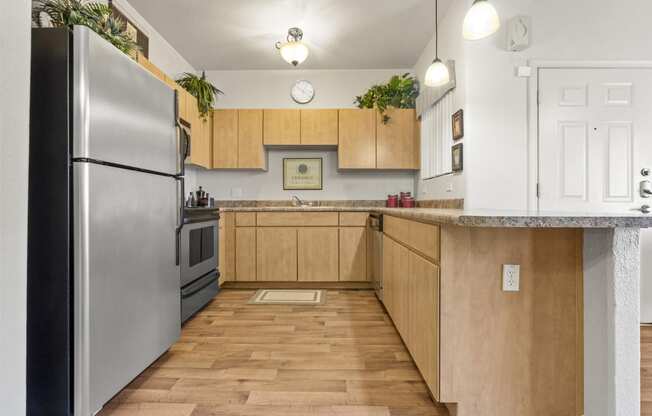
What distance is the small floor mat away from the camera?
3.32 metres

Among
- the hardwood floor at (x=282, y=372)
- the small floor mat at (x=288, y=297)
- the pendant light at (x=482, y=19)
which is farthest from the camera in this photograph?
the small floor mat at (x=288, y=297)

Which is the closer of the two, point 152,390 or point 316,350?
point 152,390

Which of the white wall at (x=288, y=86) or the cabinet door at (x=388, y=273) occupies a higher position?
Answer: the white wall at (x=288, y=86)

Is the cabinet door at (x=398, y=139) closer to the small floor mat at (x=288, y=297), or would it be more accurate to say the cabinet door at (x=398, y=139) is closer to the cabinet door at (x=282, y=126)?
the cabinet door at (x=282, y=126)

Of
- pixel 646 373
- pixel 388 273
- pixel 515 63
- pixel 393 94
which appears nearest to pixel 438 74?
pixel 515 63

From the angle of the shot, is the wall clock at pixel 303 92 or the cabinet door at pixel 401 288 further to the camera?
the wall clock at pixel 303 92

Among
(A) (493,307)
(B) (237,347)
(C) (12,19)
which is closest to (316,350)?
(B) (237,347)

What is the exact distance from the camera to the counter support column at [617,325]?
3.84 ft

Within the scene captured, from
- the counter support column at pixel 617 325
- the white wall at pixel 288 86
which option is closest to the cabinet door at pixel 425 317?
the counter support column at pixel 617 325

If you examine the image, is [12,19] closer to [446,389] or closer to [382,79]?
[446,389]

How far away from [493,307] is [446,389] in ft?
1.25

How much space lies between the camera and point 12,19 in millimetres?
1094

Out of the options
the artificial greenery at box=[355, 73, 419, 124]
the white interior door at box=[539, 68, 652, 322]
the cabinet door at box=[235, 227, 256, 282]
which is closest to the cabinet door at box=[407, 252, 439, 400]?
the white interior door at box=[539, 68, 652, 322]

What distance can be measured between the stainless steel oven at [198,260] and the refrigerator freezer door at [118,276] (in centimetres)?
55
